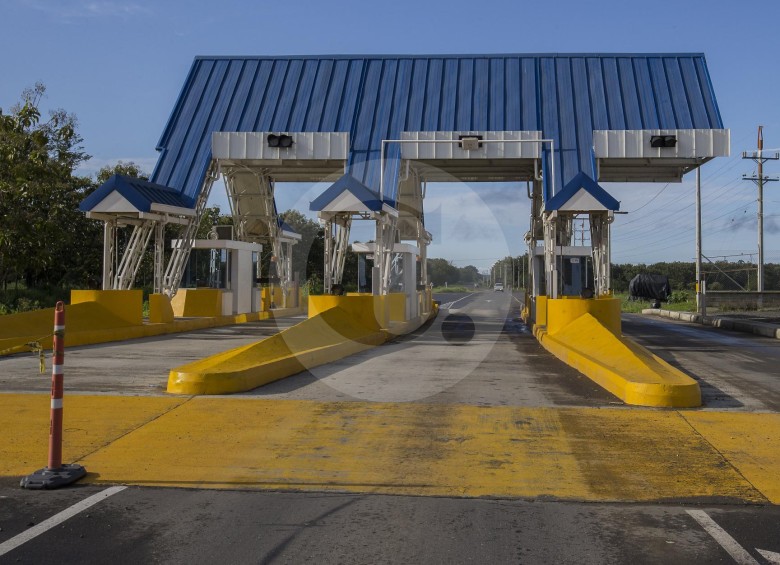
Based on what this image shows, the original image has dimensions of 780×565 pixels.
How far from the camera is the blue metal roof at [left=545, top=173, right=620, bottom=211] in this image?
19828mm

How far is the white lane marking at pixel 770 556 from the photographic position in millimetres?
4523

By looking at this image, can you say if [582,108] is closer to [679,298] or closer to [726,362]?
[726,362]

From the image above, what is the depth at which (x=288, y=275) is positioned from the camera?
34750mm

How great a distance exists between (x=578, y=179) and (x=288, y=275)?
58.1ft

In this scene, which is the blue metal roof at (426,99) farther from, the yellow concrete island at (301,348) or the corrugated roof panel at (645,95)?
the yellow concrete island at (301,348)

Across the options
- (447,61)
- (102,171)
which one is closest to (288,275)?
(447,61)

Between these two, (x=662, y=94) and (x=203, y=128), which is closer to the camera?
(x=662, y=94)

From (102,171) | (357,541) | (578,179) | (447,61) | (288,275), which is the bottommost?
(357,541)

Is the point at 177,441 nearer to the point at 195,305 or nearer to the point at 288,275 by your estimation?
the point at 195,305

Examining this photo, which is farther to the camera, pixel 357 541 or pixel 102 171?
pixel 102 171

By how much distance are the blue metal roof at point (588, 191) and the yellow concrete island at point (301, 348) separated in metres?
5.47

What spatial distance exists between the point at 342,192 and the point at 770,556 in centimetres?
1594

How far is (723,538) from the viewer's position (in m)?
4.91

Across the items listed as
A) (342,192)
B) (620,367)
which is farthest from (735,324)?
(620,367)
